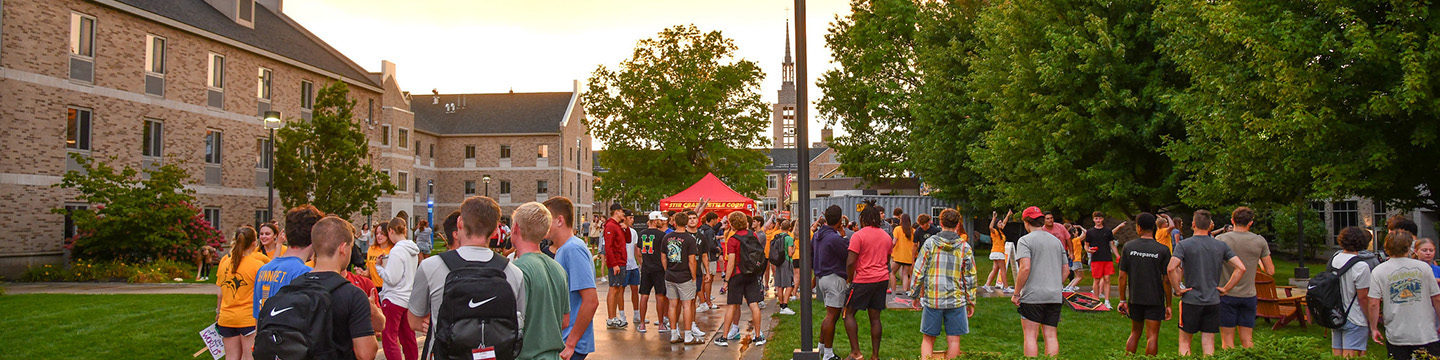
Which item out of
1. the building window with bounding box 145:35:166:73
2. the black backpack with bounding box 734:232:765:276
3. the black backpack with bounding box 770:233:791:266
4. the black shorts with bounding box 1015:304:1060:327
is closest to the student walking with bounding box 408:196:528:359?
the black shorts with bounding box 1015:304:1060:327

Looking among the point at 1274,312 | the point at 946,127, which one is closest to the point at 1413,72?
the point at 1274,312

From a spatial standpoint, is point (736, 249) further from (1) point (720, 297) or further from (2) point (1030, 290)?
(1) point (720, 297)

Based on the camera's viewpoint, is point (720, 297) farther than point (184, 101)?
No

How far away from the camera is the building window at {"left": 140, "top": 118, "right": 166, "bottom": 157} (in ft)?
81.5

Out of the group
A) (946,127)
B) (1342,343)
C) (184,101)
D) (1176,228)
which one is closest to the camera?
(1342,343)

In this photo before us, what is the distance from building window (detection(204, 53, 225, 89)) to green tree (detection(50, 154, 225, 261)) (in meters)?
5.69

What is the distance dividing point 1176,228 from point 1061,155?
6699 mm

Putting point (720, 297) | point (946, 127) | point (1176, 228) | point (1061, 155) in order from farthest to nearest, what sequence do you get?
point (946, 127) → point (1061, 155) → point (720, 297) → point (1176, 228)

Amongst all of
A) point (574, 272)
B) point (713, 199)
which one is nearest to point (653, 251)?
point (574, 272)

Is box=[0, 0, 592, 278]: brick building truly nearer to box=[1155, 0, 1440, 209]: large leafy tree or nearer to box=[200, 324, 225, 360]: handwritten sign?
box=[200, 324, 225, 360]: handwritten sign

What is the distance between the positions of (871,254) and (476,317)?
5521 mm

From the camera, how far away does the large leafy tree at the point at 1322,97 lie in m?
12.5

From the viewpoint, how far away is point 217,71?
90.3 ft

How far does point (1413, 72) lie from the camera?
1168cm
